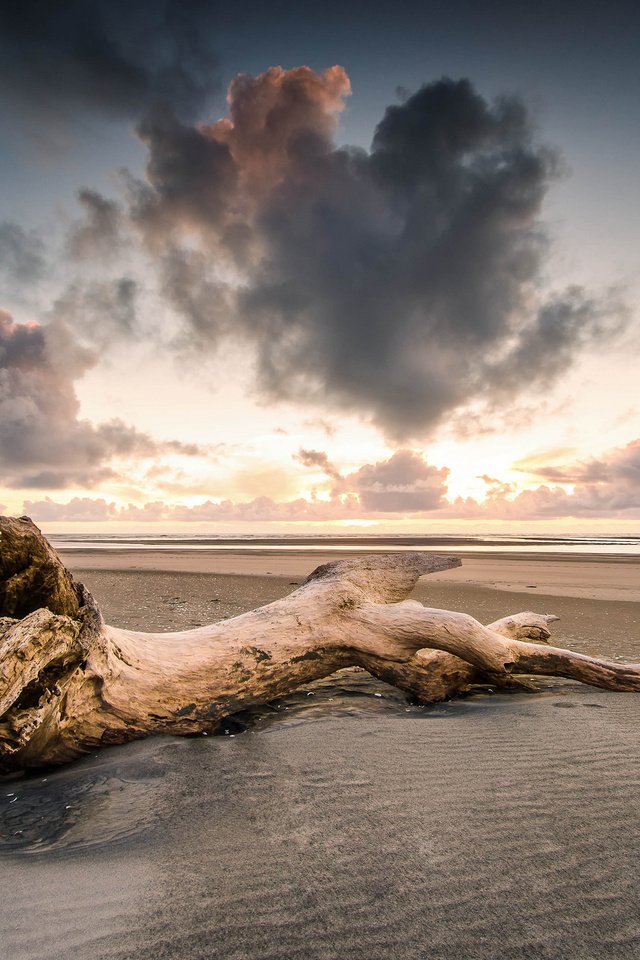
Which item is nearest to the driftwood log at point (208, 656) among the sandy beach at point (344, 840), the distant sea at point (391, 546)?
the sandy beach at point (344, 840)

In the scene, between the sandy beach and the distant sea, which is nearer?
the sandy beach

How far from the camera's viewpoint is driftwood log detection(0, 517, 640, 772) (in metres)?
3.24

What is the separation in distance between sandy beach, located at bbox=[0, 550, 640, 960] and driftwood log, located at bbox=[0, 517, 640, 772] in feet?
0.71

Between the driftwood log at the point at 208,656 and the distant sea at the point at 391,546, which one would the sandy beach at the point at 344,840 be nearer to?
the driftwood log at the point at 208,656

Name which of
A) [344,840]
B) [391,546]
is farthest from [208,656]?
[391,546]

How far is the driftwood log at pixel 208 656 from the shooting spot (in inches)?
127

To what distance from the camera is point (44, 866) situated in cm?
228

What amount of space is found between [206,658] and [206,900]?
225 centimetres

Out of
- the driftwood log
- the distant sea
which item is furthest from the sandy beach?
the distant sea

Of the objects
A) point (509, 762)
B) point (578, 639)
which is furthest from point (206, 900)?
point (578, 639)

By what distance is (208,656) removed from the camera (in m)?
4.16

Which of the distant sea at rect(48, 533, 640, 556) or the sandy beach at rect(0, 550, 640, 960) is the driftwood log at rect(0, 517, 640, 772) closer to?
the sandy beach at rect(0, 550, 640, 960)

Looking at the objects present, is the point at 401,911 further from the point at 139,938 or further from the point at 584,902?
the point at 139,938

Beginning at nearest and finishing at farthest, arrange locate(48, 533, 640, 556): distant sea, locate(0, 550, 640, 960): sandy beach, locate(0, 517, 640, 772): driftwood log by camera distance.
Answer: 1. locate(0, 550, 640, 960): sandy beach
2. locate(0, 517, 640, 772): driftwood log
3. locate(48, 533, 640, 556): distant sea
